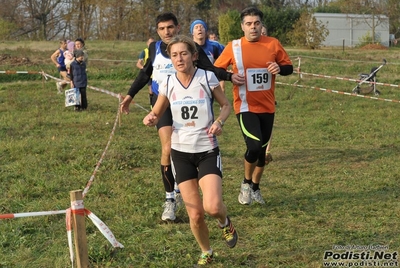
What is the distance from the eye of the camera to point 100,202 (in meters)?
6.71

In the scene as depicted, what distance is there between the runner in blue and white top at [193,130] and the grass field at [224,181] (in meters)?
0.52

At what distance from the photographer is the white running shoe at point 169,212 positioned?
589cm

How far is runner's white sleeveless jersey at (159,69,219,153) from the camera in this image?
4637mm

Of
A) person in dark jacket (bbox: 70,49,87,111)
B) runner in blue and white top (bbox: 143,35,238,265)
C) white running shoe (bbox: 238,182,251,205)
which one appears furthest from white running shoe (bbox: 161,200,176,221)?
person in dark jacket (bbox: 70,49,87,111)

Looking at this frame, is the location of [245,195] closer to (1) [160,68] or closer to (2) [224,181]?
(2) [224,181]

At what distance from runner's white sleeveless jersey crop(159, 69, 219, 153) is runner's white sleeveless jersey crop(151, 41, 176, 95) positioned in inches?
46.7

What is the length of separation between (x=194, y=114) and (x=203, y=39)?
3147mm

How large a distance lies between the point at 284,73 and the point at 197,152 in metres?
2.17

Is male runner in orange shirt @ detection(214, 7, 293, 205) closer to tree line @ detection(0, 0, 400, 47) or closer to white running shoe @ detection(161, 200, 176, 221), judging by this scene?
white running shoe @ detection(161, 200, 176, 221)

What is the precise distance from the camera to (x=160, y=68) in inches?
233

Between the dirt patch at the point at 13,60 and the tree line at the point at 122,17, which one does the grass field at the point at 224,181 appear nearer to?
the dirt patch at the point at 13,60

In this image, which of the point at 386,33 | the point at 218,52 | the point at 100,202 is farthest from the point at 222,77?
the point at 386,33

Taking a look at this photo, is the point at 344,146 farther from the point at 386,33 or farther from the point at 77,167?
the point at 386,33

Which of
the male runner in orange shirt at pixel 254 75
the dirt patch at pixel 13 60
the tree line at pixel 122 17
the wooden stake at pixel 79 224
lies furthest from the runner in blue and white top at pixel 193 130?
the tree line at pixel 122 17
